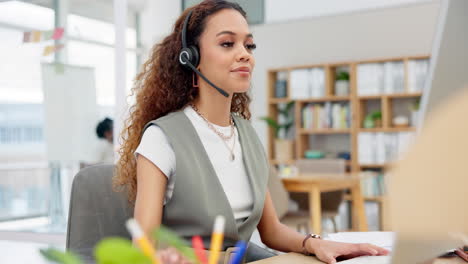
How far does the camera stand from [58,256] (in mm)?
378

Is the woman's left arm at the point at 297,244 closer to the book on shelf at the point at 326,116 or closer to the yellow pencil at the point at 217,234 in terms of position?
the yellow pencil at the point at 217,234

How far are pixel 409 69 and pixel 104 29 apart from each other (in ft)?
10.6

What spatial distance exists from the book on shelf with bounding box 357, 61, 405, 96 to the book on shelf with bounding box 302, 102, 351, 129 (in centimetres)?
30

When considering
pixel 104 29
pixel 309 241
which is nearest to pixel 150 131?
pixel 309 241

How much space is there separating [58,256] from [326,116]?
5.61m

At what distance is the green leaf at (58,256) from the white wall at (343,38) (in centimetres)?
540

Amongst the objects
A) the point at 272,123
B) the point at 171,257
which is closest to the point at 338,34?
the point at 272,123

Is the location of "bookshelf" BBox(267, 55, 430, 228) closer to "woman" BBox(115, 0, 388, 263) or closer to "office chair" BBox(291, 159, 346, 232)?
"office chair" BBox(291, 159, 346, 232)

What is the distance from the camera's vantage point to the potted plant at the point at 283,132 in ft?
19.6

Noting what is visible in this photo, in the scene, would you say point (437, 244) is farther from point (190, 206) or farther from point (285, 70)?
point (285, 70)

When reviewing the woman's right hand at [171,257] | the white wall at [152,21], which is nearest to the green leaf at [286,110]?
the white wall at [152,21]

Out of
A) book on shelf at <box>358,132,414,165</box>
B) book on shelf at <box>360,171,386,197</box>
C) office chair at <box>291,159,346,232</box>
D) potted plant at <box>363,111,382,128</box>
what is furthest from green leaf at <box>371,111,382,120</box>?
office chair at <box>291,159,346,232</box>

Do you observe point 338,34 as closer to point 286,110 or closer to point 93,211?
point 286,110

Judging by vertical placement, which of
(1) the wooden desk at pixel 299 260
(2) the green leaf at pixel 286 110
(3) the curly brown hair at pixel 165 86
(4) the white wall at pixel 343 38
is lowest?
(1) the wooden desk at pixel 299 260
